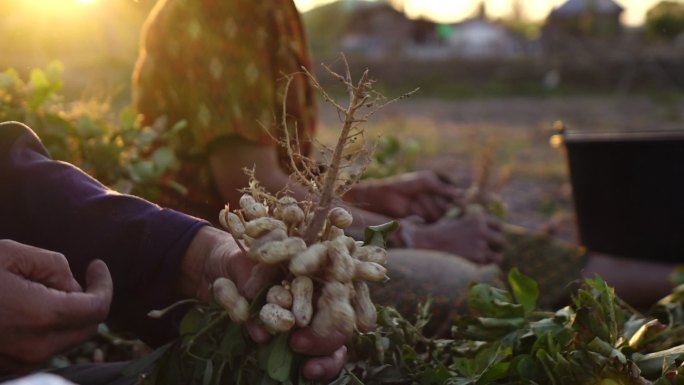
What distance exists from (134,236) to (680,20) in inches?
1229

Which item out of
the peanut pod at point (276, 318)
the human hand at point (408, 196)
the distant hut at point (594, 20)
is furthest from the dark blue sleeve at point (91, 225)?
the distant hut at point (594, 20)

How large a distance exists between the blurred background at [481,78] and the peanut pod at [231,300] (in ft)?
2.00

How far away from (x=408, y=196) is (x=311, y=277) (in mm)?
1754

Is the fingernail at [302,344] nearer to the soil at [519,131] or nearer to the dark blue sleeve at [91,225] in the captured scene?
the dark blue sleeve at [91,225]

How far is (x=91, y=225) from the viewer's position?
4.55 feet

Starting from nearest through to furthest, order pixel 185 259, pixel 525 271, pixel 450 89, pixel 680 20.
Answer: pixel 185 259, pixel 525 271, pixel 450 89, pixel 680 20

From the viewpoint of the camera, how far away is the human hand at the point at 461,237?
2.72 meters

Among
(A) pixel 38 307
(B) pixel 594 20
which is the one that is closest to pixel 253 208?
(A) pixel 38 307

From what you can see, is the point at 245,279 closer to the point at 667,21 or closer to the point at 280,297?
the point at 280,297

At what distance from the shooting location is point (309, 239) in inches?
46.8

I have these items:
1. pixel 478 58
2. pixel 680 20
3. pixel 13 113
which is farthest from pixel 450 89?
pixel 13 113

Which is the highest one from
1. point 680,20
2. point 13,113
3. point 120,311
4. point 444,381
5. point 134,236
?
Answer: point 13,113

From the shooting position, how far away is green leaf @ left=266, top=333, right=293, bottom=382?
44.8 inches

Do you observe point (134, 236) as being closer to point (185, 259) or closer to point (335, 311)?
point (185, 259)
